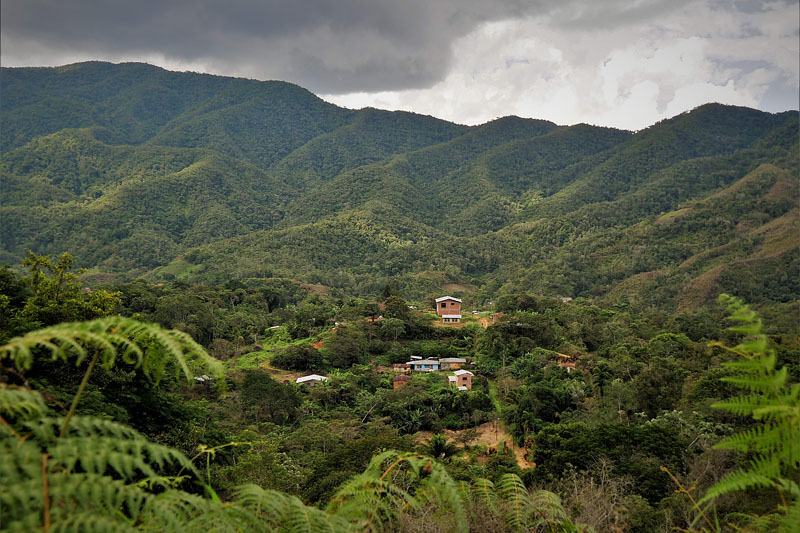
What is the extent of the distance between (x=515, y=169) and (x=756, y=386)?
14004 centimetres

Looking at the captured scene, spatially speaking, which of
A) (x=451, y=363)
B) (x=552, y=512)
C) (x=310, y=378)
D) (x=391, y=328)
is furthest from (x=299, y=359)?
(x=552, y=512)

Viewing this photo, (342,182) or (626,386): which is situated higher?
(342,182)

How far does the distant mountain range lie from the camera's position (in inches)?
2397

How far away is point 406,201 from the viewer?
108 metres

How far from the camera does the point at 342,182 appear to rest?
4456 inches

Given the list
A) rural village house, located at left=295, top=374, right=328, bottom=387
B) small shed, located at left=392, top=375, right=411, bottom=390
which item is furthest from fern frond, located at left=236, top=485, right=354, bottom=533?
rural village house, located at left=295, top=374, right=328, bottom=387

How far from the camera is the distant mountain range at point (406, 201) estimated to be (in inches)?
2397

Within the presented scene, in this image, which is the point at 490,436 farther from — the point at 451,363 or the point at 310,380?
the point at 310,380

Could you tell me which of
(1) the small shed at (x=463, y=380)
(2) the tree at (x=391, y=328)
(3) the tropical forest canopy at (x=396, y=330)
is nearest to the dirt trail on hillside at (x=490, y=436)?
(3) the tropical forest canopy at (x=396, y=330)

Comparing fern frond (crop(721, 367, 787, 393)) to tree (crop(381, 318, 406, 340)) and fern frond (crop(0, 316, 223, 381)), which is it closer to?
fern frond (crop(0, 316, 223, 381))

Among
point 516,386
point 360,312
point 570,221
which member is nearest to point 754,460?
point 516,386

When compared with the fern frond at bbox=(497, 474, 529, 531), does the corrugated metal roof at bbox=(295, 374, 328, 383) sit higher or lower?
lower

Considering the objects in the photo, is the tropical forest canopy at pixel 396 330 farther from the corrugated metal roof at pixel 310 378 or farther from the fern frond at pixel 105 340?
the corrugated metal roof at pixel 310 378

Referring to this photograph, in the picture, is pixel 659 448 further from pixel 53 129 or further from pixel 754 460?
pixel 53 129
